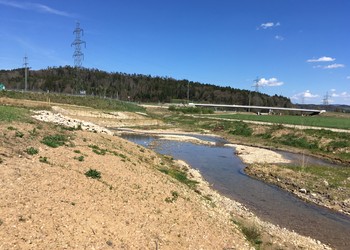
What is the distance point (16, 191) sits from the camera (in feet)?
39.2

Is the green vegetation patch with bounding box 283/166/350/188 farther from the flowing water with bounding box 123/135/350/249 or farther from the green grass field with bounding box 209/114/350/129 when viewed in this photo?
the green grass field with bounding box 209/114/350/129

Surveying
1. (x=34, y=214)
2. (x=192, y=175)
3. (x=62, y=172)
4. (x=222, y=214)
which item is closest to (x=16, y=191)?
(x=34, y=214)

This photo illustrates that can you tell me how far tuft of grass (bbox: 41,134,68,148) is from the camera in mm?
19859

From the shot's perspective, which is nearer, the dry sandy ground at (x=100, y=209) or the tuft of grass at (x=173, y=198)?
the dry sandy ground at (x=100, y=209)

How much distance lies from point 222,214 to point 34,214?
32.2 ft

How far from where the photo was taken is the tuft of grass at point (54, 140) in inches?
782

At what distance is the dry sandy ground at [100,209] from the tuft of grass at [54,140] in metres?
0.42

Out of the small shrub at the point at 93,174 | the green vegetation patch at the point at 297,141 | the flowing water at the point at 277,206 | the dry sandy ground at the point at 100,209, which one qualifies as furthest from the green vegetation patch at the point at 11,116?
the green vegetation patch at the point at 297,141

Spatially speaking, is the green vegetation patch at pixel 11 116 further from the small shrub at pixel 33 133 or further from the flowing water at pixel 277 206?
the flowing water at pixel 277 206

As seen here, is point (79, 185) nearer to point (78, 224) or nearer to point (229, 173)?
point (78, 224)

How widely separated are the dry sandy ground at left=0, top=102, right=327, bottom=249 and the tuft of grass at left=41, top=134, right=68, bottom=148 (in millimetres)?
419

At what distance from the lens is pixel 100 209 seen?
13.0 metres

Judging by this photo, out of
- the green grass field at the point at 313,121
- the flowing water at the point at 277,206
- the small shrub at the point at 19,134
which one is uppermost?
the small shrub at the point at 19,134

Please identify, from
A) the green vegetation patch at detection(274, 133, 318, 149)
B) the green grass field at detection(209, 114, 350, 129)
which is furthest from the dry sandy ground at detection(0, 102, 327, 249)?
the green grass field at detection(209, 114, 350, 129)
